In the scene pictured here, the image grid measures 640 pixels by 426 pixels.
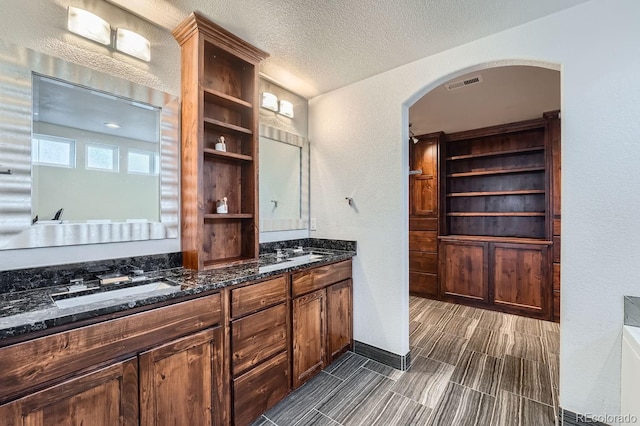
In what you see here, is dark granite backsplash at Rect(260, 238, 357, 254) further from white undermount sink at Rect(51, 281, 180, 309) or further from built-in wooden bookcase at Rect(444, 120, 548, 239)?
built-in wooden bookcase at Rect(444, 120, 548, 239)

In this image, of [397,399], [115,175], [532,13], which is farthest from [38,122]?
[532,13]

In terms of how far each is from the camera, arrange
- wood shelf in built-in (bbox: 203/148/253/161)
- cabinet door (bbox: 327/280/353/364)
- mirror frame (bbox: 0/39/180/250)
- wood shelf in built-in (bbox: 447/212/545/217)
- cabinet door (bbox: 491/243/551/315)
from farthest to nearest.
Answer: wood shelf in built-in (bbox: 447/212/545/217) < cabinet door (bbox: 491/243/551/315) < cabinet door (bbox: 327/280/353/364) < wood shelf in built-in (bbox: 203/148/253/161) < mirror frame (bbox: 0/39/180/250)

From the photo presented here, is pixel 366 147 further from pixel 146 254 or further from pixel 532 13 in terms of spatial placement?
pixel 146 254

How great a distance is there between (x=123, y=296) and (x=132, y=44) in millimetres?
1522

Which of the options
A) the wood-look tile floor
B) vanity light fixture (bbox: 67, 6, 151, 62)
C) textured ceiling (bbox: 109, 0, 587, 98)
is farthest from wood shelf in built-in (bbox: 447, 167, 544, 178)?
vanity light fixture (bbox: 67, 6, 151, 62)

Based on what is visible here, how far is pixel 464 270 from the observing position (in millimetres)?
3998

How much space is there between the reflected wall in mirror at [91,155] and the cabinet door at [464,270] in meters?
3.77

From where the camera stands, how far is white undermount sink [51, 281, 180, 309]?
1.28 m

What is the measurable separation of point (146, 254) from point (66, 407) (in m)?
0.91

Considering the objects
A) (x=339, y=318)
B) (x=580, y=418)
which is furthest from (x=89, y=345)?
(x=580, y=418)

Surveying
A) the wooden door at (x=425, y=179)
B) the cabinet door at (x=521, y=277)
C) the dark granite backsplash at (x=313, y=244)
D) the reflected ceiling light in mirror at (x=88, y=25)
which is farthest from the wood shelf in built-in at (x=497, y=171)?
the reflected ceiling light in mirror at (x=88, y=25)

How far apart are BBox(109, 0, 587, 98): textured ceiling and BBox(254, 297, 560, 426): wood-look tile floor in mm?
2584

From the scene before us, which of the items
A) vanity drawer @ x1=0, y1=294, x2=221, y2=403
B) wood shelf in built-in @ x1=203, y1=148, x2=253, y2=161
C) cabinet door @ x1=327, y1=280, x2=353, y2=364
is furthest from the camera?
cabinet door @ x1=327, y1=280, x2=353, y2=364

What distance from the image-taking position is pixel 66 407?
1098 millimetres
